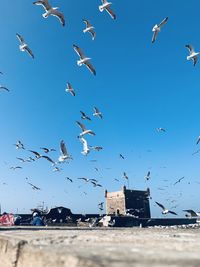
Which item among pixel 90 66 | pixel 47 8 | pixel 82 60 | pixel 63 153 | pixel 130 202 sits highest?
pixel 130 202

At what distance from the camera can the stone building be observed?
57.8 m

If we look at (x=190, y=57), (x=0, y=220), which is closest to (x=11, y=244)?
(x=190, y=57)

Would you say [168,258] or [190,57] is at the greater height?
[190,57]

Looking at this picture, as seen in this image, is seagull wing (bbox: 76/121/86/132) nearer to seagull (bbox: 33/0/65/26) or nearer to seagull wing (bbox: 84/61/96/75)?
seagull wing (bbox: 84/61/96/75)

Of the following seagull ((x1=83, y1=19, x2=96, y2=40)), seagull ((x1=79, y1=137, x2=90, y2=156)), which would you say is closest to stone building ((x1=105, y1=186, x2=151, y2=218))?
seagull ((x1=79, y1=137, x2=90, y2=156))

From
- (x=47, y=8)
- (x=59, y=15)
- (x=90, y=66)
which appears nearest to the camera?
(x=47, y=8)

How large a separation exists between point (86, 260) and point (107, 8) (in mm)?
16896

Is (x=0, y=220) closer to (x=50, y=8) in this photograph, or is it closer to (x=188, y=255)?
(x=50, y=8)

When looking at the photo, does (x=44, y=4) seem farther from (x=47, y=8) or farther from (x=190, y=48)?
(x=190, y=48)

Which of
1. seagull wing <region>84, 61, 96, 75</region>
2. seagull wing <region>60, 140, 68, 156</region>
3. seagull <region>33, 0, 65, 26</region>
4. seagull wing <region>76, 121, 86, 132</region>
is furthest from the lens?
seagull wing <region>76, 121, 86, 132</region>

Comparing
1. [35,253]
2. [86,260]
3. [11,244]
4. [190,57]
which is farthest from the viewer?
[190,57]

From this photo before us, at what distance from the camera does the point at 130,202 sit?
59.2 m

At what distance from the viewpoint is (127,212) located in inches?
2197

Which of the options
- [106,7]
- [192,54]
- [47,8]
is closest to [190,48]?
[192,54]
